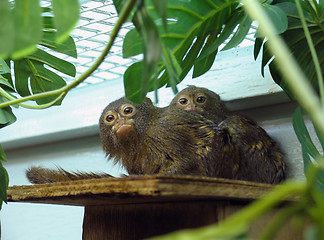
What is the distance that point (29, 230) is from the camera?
8.30 feet

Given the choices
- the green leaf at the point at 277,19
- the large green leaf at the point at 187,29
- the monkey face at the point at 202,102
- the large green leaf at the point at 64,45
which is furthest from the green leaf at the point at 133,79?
the monkey face at the point at 202,102

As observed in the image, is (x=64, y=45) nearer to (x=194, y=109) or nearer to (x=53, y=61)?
(x=53, y=61)

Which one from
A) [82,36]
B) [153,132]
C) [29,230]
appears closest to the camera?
[153,132]

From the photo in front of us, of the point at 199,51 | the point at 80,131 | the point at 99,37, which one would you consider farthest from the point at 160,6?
the point at 80,131

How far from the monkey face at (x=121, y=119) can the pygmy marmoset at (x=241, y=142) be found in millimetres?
334

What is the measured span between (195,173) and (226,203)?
525 mm

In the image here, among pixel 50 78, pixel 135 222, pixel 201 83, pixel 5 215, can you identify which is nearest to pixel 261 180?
pixel 135 222

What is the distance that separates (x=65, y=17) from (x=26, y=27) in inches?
1.8

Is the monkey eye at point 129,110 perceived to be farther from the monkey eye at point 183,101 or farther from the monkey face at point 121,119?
the monkey eye at point 183,101

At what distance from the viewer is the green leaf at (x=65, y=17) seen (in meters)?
0.51

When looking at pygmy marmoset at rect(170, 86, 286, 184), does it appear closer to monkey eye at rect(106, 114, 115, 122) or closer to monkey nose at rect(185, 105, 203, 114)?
monkey nose at rect(185, 105, 203, 114)

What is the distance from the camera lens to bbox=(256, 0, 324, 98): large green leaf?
1443mm

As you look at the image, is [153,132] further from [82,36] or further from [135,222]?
[82,36]

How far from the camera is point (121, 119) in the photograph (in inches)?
65.7
